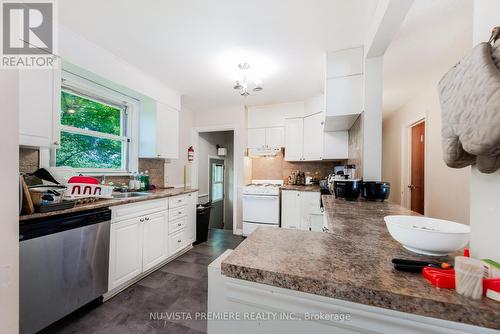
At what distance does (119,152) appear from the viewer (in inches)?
108

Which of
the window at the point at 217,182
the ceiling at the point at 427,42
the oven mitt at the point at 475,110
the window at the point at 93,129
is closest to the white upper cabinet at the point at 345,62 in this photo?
the ceiling at the point at 427,42

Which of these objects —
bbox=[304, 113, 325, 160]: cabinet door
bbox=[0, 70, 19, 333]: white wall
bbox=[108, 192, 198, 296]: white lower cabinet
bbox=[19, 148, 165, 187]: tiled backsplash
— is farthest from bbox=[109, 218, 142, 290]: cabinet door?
bbox=[304, 113, 325, 160]: cabinet door

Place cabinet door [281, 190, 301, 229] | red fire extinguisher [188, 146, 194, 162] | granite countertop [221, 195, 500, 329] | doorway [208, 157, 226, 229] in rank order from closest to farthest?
granite countertop [221, 195, 500, 329], cabinet door [281, 190, 301, 229], red fire extinguisher [188, 146, 194, 162], doorway [208, 157, 226, 229]

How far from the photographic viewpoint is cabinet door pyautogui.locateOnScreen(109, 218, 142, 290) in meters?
1.79

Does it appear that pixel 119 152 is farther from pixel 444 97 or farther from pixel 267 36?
pixel 444 97

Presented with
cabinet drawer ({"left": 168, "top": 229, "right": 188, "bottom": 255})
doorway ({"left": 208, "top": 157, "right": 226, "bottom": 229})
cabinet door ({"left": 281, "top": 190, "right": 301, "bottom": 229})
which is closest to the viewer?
cabinet drawer ({"left": 168, "top": 229, "right": 188, "bottom": 255})

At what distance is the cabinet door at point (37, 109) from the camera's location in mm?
1447

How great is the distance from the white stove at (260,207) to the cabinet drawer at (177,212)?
43.3 inches

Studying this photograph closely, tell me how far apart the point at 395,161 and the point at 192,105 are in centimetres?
437

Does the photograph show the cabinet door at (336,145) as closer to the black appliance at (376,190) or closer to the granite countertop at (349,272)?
the black appliance at (376,190)

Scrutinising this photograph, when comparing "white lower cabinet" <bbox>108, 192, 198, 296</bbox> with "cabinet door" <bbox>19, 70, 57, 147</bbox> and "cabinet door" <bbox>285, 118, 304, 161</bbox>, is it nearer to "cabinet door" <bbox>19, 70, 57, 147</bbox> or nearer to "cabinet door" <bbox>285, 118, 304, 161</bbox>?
"cabinet door" <bbox>19, 70, 57, 147</bbox>

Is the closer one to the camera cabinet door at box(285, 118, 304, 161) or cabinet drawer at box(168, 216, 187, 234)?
cabinet drawer at box(168, 216, 187, 234)

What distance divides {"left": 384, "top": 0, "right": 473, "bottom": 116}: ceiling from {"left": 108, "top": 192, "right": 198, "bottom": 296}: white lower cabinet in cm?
296

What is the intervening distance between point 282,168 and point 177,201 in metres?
2.11
